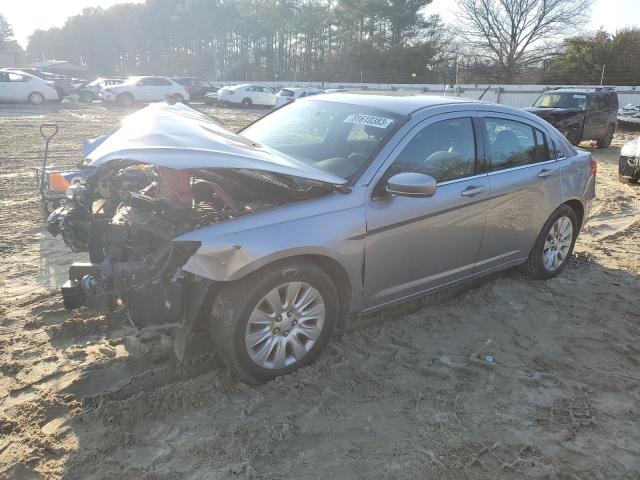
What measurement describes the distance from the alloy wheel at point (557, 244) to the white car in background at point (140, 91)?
83.1ft

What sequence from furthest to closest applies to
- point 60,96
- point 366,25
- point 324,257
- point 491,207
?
1. point 366,25
2. point 60,96
3. point 491,207
4. point 324,257

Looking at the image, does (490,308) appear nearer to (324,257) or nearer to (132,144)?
(324,257)

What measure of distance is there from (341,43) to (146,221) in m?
55.2

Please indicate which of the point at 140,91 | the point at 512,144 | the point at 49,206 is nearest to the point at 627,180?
the point at 512,144

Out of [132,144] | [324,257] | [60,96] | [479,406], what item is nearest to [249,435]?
[324,257]

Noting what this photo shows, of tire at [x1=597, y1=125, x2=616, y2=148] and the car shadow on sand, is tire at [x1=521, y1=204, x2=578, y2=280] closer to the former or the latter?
the car shadow on sand

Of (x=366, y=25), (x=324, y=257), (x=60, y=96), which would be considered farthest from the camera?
(x=366, y=25)

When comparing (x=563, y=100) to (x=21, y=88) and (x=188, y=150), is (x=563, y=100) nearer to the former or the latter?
(x=188, y=150)

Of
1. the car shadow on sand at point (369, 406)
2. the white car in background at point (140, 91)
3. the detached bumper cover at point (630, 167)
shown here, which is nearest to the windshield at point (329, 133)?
the car shadow on sand at point (369, 406)

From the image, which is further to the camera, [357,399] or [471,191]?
[471,191]

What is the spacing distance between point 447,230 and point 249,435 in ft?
6.67

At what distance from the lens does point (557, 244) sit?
5.10 meters

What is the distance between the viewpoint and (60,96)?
2639 cm

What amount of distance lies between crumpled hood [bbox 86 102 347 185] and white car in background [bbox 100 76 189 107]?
83.8 feet
